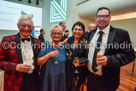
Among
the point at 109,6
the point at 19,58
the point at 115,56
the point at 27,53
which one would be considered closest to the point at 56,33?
the point at 27,53

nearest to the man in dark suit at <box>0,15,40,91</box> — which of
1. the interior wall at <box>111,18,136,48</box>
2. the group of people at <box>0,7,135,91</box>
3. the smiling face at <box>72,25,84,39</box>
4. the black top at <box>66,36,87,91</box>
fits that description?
the group of people at <box>0,7,135,91</box>

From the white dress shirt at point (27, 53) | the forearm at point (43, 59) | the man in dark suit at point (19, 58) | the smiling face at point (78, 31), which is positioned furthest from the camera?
the smiling face at point (78, 31)

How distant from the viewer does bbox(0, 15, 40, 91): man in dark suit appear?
98 cm

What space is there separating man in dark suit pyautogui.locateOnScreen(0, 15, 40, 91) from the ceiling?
443cm

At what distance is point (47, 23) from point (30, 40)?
7175mm

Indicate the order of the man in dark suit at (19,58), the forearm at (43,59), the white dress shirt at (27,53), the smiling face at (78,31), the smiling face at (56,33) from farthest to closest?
1. the smiling face at (78,31)
2. the smiling face at (56,33)
3. the forearm at (43,59)
4. the white dress shirt at (27,53)
5. the man in dark suit at (19,58)

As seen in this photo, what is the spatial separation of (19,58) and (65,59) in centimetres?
61

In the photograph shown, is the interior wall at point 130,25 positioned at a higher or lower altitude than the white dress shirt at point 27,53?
higher

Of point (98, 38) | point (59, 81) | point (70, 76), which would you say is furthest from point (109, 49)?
point (59, 81)

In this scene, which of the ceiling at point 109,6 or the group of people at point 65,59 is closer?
the group of people at point 65,59

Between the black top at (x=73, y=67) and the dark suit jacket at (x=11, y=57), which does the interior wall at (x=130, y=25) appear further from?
the dark suit jacket at (x=11, y=57)

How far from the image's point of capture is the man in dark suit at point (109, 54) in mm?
1074

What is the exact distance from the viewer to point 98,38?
122 cm

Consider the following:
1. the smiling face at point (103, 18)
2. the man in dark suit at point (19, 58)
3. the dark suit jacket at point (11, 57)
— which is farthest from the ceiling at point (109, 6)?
the dark suit jacket at point (11, 57)
